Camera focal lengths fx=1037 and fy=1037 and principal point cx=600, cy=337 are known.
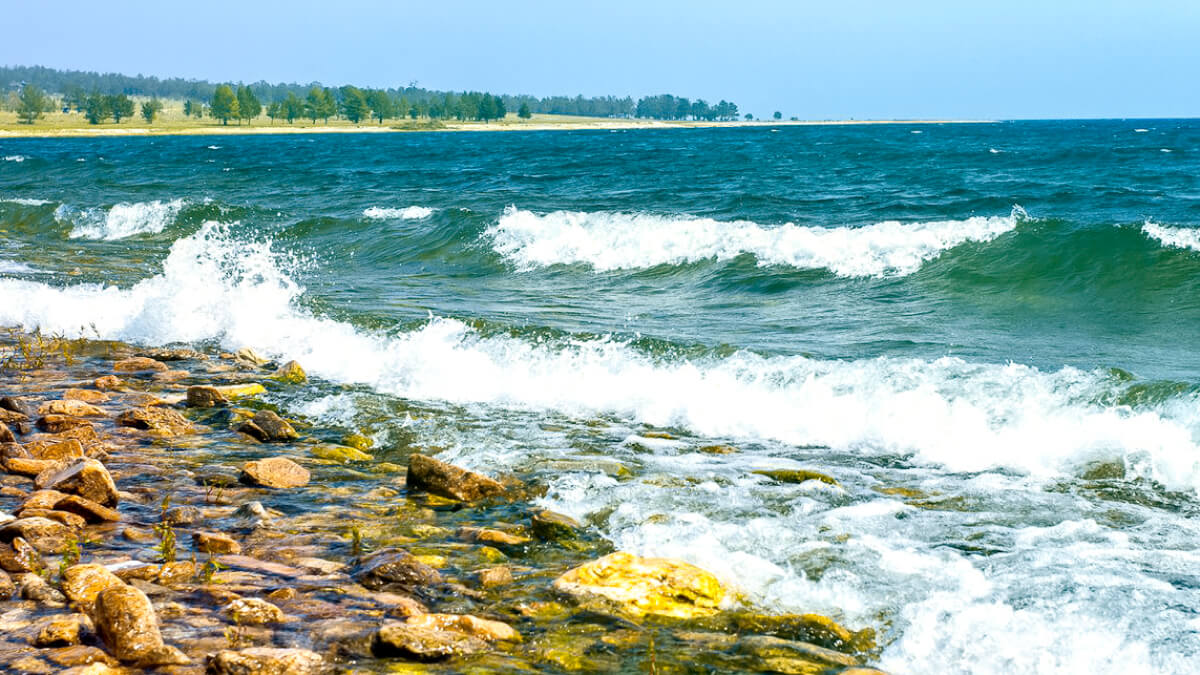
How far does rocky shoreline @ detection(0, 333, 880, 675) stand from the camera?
441cm

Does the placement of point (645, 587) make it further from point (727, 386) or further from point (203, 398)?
point (203, 398)

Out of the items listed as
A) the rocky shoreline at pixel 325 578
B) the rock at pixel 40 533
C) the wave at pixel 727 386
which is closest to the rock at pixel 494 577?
the rocky shoreline at pixel 325 578

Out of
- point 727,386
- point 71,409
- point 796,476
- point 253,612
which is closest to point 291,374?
A: point 71,409

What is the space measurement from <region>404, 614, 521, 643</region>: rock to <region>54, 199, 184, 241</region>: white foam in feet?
85.2

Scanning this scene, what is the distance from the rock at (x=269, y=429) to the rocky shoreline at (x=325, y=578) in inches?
8.6

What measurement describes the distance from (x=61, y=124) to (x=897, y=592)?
180 meters

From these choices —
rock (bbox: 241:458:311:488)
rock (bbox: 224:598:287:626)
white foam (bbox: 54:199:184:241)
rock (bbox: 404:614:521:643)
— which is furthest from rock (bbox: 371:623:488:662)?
white foam (bbox: 54:199:184:241)

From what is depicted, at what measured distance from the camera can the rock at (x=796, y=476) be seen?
7363 millimetres

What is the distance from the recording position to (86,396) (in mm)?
Answer: 9648

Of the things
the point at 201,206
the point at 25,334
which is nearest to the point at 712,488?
the point at 25,334

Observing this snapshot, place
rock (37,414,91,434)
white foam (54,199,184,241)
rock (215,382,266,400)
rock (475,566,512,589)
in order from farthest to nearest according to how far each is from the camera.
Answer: white foam (54,199,184,241), rock (215,382,266,400), rock (37,414,91,434), rock (475,566,512,589)

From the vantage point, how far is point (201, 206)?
30500 mm

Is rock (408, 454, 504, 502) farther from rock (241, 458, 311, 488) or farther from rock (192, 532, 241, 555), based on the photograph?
rock (192, 532, 241, 555)

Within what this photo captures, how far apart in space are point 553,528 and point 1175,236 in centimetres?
1448
